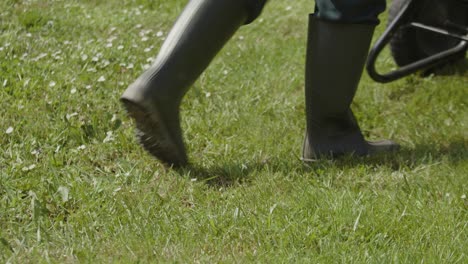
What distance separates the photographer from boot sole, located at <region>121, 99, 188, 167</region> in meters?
2.30

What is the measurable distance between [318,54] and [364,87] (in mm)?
871

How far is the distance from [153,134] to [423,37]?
159 cm

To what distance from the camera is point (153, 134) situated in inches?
92.0

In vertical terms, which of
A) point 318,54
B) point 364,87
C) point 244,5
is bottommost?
point 364,87

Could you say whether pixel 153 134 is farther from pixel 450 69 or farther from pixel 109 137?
pixel 450 69

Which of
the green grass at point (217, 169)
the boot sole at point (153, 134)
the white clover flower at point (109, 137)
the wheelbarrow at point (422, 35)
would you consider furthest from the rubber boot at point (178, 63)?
the wheelbarrow at point (422, 35)

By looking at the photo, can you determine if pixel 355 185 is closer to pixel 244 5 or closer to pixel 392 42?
pixel 244 5

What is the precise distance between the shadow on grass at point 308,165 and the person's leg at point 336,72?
0.17ft

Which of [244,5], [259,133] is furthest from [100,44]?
[244,5]

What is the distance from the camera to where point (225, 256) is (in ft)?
6.31

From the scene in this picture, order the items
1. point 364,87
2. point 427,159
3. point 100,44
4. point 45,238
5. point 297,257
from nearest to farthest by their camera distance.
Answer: point 297,257 < point 45,238 < point 427,159 < point 364,87 < point 100,44

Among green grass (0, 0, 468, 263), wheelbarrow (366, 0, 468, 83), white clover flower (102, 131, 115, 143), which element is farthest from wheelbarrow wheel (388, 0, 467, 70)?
white clover flower (102, 131, 115, 143)

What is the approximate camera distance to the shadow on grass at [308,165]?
2.44m

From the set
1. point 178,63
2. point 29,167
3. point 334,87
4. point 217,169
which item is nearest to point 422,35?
point 334,87
